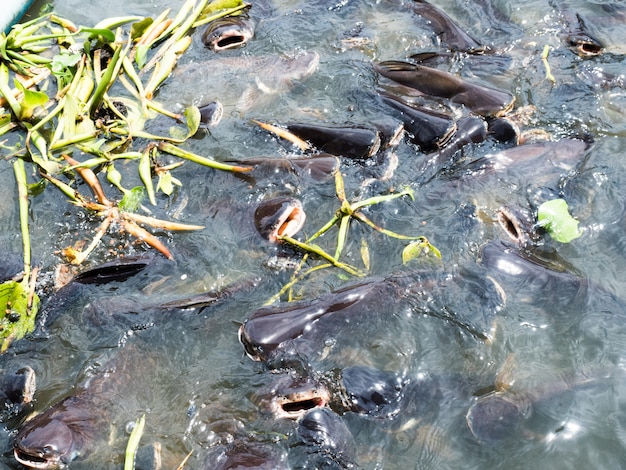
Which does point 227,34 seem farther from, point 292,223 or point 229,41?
point 292,223

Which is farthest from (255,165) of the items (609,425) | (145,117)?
(609,425)

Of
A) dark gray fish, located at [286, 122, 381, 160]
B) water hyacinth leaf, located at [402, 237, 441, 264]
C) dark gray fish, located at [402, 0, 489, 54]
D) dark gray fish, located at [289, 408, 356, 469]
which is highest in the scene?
dark gray fish, located at [402, 0, 489, 54]

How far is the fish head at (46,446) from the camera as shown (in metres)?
2.34

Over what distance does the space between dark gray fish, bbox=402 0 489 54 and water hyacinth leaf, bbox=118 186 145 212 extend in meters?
2.40

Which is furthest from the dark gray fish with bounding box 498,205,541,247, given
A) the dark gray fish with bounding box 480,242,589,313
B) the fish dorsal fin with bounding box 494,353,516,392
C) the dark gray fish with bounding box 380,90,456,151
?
the fish dorsal fin with bounding box 494,353,516,392

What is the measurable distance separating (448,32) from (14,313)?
333cm

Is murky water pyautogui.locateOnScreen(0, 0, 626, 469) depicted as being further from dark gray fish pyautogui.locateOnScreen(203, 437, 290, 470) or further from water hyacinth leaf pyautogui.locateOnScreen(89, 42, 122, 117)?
water hyacinth leaf pyautogui.locateOnScreen(89, 42, 122, 117)

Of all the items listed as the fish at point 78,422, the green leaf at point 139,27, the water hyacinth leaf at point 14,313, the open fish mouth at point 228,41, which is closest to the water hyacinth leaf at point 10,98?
the green leaf at point 139,27

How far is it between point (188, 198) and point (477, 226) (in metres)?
1.59

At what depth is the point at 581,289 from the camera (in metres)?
2.81

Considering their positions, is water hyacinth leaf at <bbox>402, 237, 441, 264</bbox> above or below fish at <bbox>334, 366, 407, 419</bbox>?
above

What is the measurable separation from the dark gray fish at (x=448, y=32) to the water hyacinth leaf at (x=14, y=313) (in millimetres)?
3151

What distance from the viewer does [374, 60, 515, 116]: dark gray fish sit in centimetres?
372

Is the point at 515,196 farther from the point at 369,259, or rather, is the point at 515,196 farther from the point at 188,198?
the point at 188,198
